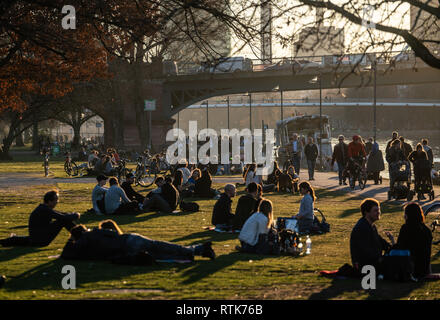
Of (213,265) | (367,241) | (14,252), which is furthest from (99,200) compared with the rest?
(367,241)

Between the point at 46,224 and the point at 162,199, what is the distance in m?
6.57

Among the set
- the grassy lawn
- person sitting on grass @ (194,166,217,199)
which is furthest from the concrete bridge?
the grassy lawn

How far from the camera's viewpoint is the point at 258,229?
1198cm

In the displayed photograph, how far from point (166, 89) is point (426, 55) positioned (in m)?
60.1

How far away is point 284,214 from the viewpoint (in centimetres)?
1836

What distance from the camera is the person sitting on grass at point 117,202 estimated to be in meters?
18.0

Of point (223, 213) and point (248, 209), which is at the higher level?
point (248, 209)

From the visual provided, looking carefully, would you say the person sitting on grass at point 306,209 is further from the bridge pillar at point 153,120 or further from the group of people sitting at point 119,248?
the bridge pillar at point 153,120

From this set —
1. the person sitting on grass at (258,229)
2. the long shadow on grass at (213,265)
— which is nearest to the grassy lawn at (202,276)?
the long shadow on grass at (213,265)

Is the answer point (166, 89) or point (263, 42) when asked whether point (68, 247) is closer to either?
point (263, 42)

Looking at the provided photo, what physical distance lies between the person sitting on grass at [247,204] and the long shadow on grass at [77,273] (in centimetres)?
313

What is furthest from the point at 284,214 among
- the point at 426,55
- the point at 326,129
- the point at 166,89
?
the point at 166,89

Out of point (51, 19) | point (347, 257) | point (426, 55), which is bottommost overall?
point (347, 257)

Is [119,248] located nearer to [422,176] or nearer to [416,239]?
[416,239]
